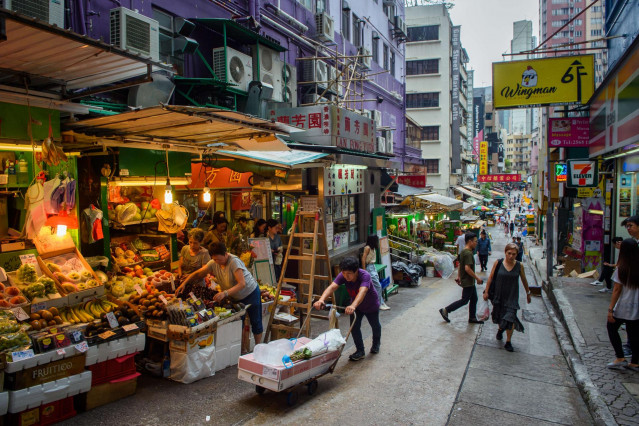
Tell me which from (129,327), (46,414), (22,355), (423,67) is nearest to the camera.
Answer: (22,355)

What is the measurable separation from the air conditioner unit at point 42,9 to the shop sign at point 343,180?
6219mm

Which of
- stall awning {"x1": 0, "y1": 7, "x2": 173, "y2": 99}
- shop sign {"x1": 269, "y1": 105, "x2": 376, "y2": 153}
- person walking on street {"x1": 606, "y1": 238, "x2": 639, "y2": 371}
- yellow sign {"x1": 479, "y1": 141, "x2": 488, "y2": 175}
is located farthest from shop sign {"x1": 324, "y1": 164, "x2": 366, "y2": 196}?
yellow sign {"x1": 479, "y1": 141, "x2": 488, "y2": 175}

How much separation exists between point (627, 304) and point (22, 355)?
7.43 metres

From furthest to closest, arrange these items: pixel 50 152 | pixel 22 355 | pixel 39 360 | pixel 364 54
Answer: pixel 364 54 → pixel 50 152 → pixel 39 360 → pixel 22 355

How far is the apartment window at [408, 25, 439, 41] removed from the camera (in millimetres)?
43125

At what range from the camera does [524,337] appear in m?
8.68

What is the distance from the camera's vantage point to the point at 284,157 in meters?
9.84

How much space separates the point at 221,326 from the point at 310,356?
5.67 feet

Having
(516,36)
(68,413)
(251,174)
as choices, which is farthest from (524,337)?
(516,36)

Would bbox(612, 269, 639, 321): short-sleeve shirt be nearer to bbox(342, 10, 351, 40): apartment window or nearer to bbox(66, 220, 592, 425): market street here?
→ bbox(66, 220, 592, 425): market street

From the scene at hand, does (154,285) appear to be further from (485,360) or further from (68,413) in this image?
(485,360)

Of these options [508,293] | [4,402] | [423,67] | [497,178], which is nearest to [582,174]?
[508,293]

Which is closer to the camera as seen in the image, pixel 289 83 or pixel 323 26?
pixel 289 83

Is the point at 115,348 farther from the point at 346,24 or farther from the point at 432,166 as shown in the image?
the point at 432,166
